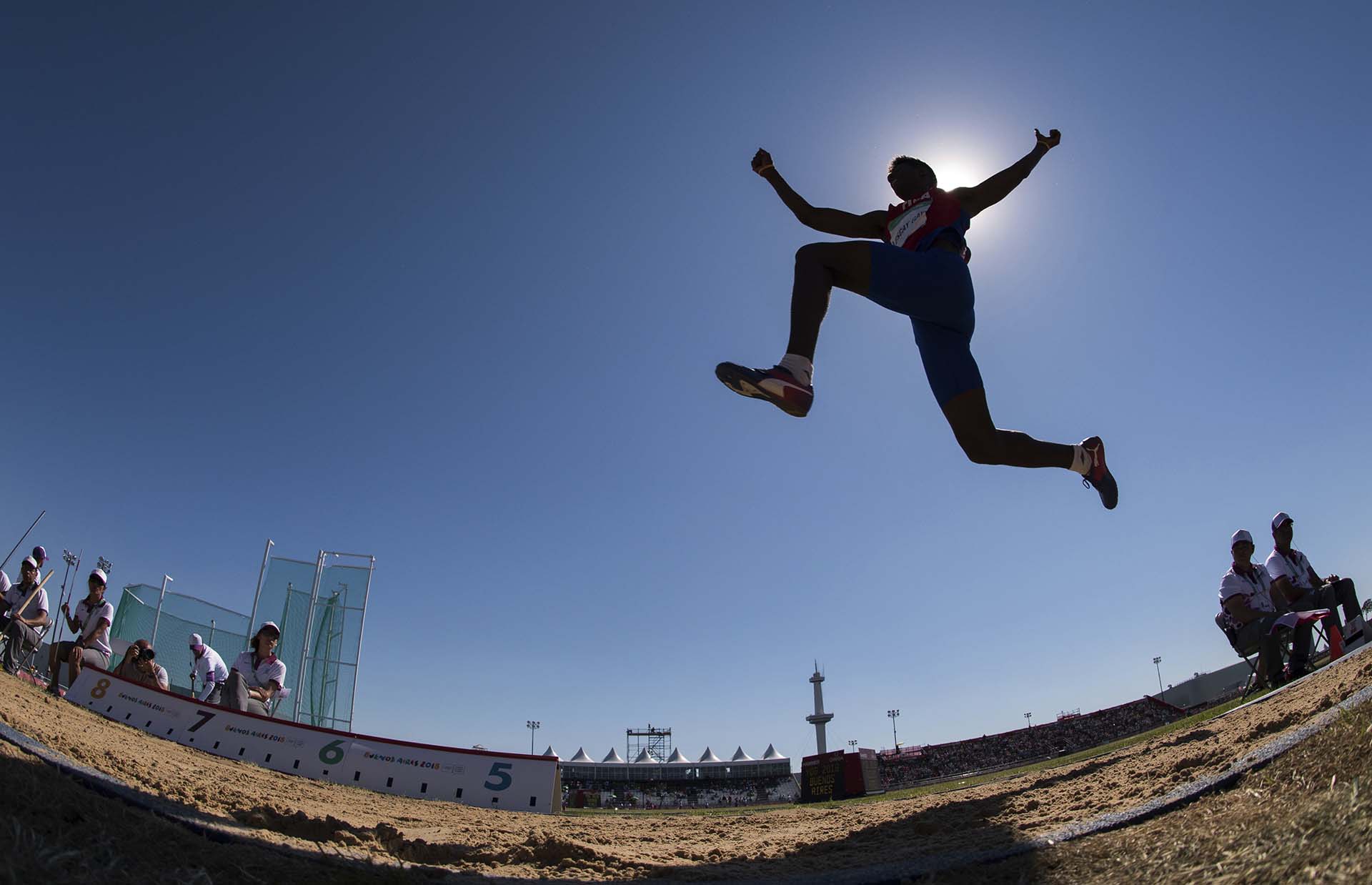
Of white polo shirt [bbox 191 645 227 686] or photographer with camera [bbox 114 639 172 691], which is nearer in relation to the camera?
photographer with camera [bbox 114 639 172 691]

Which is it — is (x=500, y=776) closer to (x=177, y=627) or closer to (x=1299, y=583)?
(x=1299, y=583)

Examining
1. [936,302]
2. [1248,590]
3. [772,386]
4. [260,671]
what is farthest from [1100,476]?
[260,671]

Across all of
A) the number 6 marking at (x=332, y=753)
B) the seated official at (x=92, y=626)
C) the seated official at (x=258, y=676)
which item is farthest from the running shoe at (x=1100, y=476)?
the seated official at (x=92, y=626)

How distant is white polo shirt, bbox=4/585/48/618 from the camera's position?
793 centimetres

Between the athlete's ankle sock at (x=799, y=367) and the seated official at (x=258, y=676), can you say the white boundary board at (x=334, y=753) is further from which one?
the athlete's ankle sock at (x=799, y=367)

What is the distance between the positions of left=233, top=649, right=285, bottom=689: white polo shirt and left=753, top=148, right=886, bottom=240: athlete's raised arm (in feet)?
25.2

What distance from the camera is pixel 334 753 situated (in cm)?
673

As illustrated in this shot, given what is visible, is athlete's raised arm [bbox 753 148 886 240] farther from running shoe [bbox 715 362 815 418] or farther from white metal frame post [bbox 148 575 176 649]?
white metal frame post [bbox 148 575 176 649]

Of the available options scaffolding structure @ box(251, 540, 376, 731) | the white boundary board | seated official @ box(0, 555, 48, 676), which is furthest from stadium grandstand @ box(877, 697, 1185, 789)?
seated official @ box(0, 555, 48, 676)

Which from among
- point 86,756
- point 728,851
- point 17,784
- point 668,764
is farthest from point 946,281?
point 668,764

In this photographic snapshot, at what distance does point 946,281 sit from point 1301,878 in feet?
7.96

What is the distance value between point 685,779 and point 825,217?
46497 millimetres

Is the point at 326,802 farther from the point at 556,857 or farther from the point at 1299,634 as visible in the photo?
the point at 1299,634

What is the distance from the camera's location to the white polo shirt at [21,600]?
793cm
